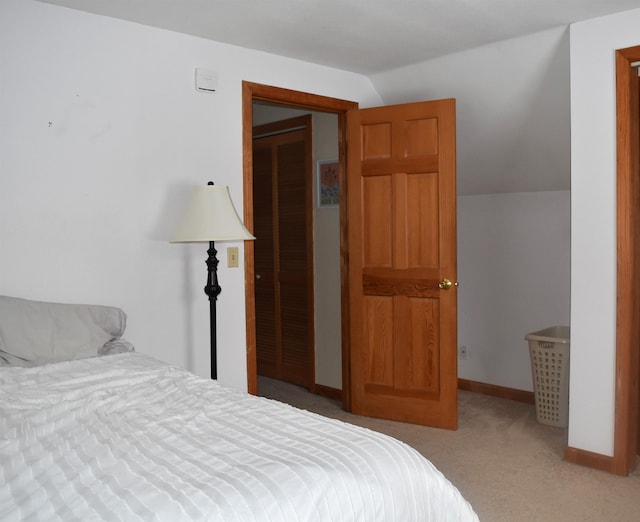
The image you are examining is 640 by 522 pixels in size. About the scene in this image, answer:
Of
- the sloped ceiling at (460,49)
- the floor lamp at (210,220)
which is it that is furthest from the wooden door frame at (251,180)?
the floor lamp at (210,220)

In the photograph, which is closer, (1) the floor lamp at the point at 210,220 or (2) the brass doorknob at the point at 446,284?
(1) the floor lamp at the point at 210,220

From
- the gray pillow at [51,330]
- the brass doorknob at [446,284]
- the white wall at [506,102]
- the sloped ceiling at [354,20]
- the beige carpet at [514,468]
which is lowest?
the beige carpet at [514,468]

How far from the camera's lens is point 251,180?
3.34 meters

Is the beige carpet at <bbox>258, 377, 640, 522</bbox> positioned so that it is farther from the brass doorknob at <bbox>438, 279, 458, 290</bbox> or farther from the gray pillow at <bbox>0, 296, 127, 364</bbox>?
the gray pillow at <bbox>0, 296, 127, 364</bbox>

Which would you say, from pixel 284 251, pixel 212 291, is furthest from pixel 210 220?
pixel 284 251

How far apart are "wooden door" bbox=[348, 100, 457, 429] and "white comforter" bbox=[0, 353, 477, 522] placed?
200cm

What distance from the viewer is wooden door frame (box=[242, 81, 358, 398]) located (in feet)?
11.0

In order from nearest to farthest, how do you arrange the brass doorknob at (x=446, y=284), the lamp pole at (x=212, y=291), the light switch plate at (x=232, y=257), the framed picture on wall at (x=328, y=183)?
1. the lamp pole at (x=212, y=291)
2. the light switch plate at (x=232, y=257)
3. the brass doorknob at (x=446, y=284)
4. the framed picture on wall at (x=328, y=183)

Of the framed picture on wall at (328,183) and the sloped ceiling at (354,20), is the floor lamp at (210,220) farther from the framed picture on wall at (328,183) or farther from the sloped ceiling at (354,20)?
the framed picture on wall at (328,183)

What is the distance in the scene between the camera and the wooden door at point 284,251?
4.59m

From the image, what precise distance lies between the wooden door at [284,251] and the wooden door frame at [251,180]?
55 cm

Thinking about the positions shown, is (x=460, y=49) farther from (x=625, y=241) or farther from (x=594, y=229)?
(x=625, y=241)

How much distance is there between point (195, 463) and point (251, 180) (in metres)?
2.20

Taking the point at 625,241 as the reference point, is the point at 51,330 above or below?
below
